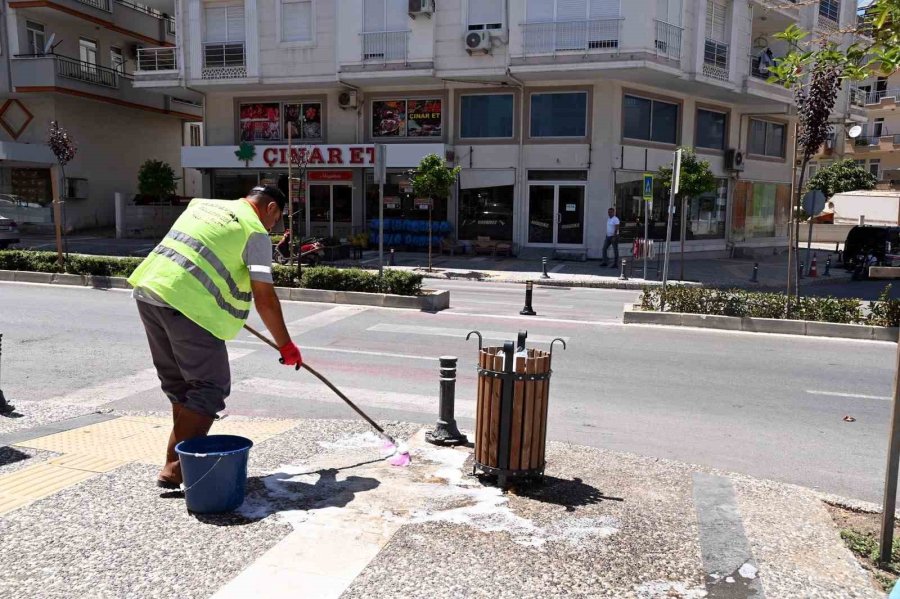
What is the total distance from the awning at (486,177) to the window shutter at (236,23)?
383 inches

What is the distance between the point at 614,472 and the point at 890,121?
55.7m

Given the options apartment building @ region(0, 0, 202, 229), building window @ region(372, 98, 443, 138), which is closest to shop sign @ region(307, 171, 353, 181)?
building window @ region(372, 98, 443, 138)

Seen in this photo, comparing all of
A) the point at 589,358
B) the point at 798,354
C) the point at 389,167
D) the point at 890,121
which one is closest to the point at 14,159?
the point at 389,167

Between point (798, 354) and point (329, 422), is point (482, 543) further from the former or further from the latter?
point (798, 354)

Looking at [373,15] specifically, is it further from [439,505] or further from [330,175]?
[439,505]

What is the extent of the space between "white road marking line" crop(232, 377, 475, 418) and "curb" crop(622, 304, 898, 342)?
610 centimetres

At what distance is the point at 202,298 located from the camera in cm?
436

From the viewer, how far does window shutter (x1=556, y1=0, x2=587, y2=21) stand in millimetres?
23312

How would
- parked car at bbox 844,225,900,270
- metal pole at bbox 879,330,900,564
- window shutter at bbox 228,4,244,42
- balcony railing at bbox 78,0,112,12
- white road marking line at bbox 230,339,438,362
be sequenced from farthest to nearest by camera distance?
balcony railing at bbox 78,0,112,12 → window shutter at bbox 228,4,244,42 → parked car at bbox 844,225,900,270 → white road marking line at bbox 230,339,438,362 → metal pole at bbox 879,330,900,564

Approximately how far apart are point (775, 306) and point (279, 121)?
68.7 ft

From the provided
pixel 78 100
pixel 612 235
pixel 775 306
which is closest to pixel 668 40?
pixel 612 235

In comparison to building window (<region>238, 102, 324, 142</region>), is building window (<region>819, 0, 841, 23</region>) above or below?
above

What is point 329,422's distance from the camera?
6.61m

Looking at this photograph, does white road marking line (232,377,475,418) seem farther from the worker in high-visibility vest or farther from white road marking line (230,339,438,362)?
the worker in high-visibility vest
